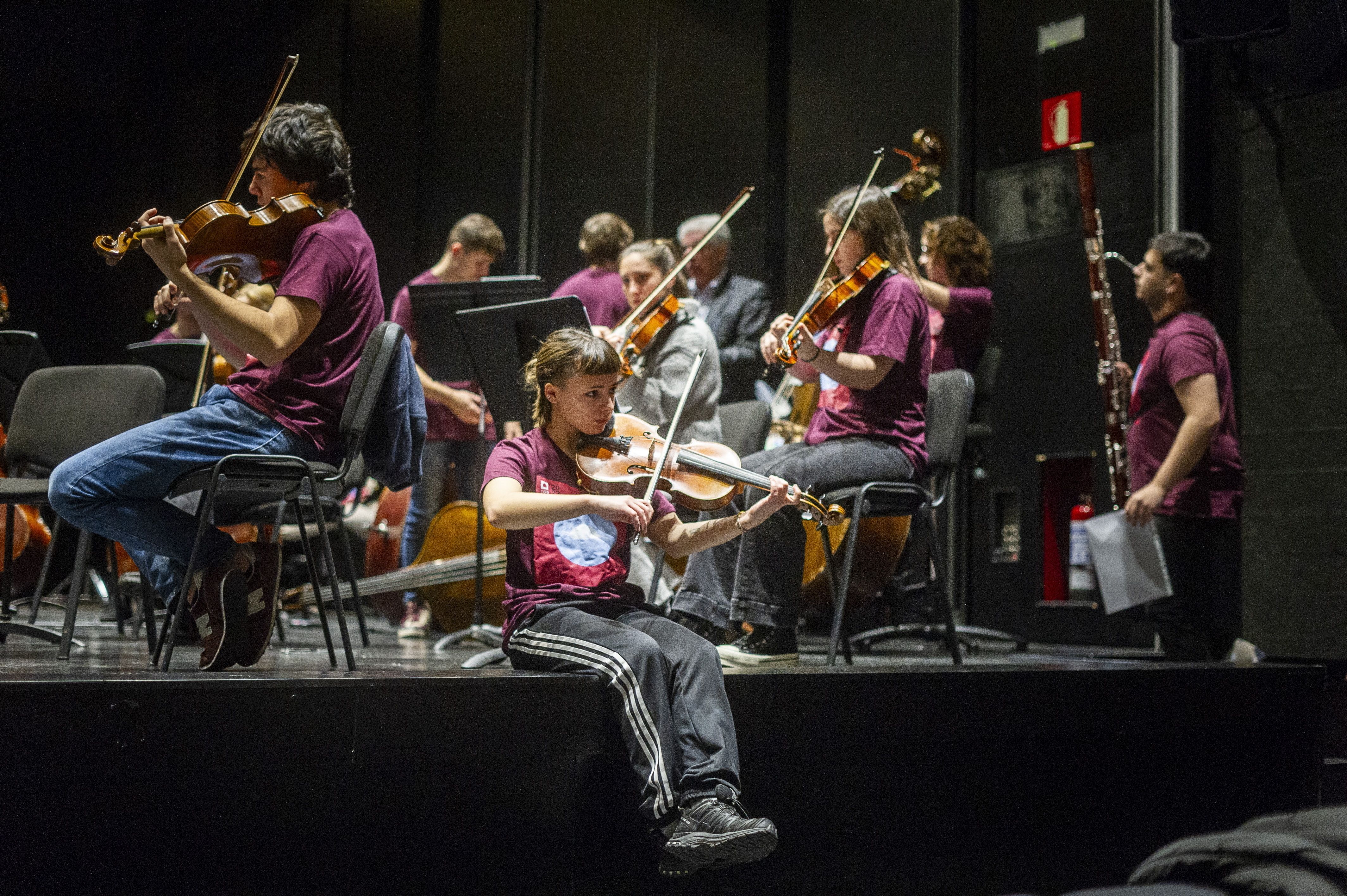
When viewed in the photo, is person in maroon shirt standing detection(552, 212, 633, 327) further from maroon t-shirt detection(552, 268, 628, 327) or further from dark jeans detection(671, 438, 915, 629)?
dark jeans detection(671, 438, 915, 629)

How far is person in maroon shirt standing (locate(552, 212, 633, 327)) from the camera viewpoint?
4.58 meters

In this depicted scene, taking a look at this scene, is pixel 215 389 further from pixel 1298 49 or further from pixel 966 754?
pixel 1298 49

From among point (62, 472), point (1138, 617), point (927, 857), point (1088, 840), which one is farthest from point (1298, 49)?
point (62, 472)

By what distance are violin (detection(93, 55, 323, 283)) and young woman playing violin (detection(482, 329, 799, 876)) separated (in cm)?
56

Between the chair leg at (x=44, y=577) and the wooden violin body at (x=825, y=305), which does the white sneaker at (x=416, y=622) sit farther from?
the wooden violin body at (x=825, y=305)

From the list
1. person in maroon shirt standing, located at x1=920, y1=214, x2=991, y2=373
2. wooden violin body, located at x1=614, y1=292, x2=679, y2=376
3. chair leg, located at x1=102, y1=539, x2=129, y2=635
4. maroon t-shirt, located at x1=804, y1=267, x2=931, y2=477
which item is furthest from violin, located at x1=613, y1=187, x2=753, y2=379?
chair leg, located at x1=102, y1=539, x2=129, y2=635

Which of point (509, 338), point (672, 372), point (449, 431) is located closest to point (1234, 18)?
point (672, 372)

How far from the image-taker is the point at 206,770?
2.01m

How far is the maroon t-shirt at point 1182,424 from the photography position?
387 centimetres

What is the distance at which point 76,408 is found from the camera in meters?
3.46

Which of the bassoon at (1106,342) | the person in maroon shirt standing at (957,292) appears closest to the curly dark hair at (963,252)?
the person in maroon shirt standing at (957,292)

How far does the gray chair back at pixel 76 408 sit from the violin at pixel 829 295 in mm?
1744

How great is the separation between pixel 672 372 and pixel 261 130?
1498 millimetres

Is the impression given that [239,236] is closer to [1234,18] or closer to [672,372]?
[672,372]
